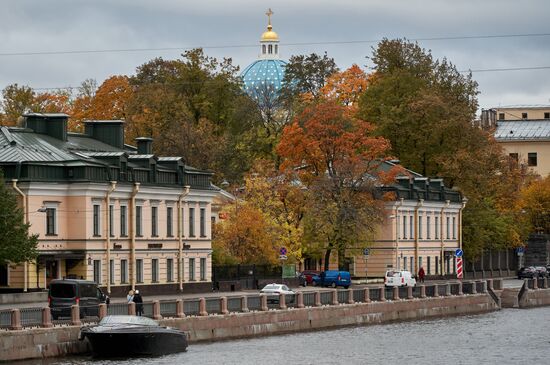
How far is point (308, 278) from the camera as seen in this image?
4094 inches

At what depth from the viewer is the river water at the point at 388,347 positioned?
6281 cm

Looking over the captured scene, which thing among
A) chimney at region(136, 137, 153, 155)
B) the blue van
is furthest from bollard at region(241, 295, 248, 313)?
the blue van

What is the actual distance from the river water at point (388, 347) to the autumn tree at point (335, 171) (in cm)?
1914

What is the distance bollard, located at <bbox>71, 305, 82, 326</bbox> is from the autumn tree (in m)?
43.3

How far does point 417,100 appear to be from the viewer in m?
122

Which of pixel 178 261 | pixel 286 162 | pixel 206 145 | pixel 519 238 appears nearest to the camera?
pixel 178 261

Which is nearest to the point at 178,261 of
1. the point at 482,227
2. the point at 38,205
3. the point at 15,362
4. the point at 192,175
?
the point at 192,175

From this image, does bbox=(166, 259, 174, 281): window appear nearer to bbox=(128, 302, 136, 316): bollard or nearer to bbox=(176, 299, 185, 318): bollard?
bbox=(176, 299, 185, 318): bollard

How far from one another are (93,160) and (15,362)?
27.3 m

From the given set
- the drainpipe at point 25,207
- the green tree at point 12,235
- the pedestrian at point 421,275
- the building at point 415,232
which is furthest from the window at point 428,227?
the green tree at point 12,235

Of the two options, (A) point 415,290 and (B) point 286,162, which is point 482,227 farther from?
(A) point 415,290

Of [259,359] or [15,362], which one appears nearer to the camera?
[15,362]

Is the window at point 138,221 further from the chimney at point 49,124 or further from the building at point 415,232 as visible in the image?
the building at point 415,232

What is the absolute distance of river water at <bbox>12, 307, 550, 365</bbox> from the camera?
206ft
